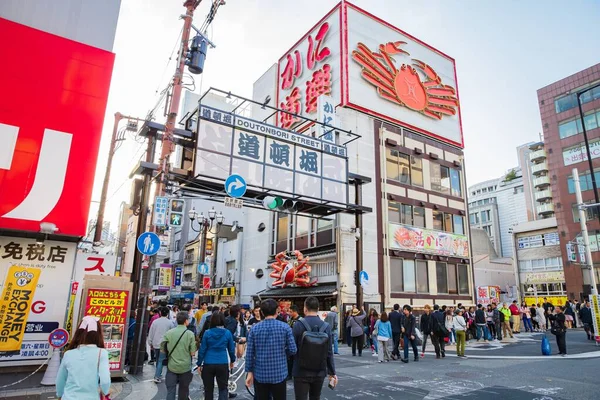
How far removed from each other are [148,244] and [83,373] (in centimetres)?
764

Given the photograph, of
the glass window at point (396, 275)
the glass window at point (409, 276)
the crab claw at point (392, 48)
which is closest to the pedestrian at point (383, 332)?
the glass window at point (396, 275)

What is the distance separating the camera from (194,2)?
14.3 metres

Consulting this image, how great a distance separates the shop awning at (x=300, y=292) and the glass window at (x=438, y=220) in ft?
34.6

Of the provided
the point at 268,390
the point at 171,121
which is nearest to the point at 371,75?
the point at 171,121

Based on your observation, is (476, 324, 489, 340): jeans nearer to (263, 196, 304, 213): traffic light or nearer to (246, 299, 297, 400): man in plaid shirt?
(263, 196, 304, 213): traffic light

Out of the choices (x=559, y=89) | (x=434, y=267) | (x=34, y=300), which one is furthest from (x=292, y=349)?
(x=559, y=89)

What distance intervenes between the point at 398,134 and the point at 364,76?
4.84m

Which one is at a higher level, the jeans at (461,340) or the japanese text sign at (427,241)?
the japanese text sign at (427,241)

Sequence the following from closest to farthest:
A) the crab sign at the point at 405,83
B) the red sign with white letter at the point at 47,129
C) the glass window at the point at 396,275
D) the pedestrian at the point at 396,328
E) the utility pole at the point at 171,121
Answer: the red sign with white letter at the point at 47,129 → the utility pole at the point at 171,121 → the pedestrian at the point at 396,328 → the glass window at the point at 396,275 → the crab sign at the point at 405,83

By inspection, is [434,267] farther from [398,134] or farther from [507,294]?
[507,294]

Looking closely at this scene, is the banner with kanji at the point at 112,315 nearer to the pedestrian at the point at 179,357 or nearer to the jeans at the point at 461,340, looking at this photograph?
the pedestrian at the point at 179,357

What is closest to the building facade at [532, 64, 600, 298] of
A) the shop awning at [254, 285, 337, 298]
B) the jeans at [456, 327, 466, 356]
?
the shop awning at [254, 285, 337, 298]

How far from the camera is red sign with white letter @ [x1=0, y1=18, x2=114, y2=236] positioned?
37.5 ft

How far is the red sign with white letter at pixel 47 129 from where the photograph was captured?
37.5 ft
